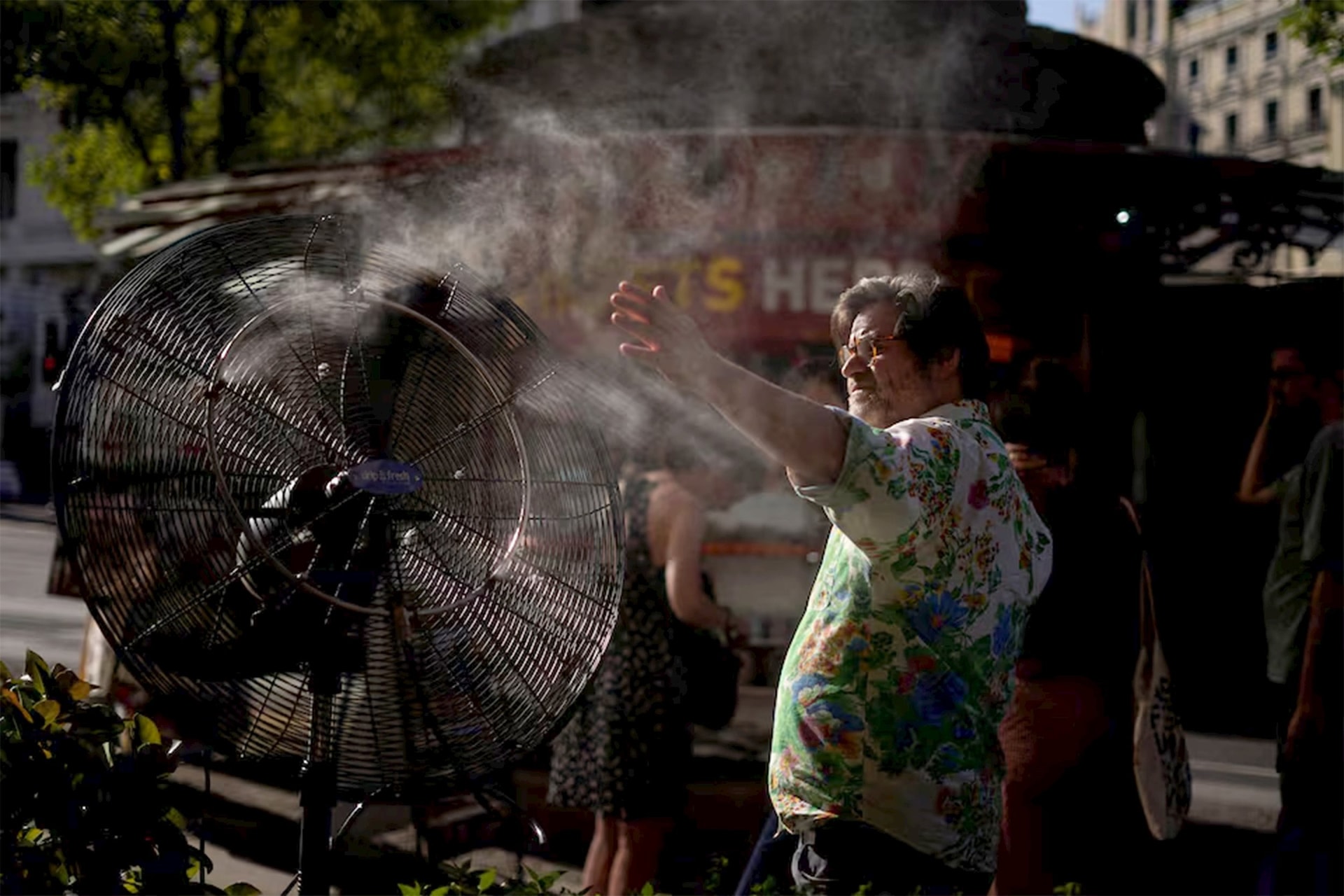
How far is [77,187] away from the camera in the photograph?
7.33 meters

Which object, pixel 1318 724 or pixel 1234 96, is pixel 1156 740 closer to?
pixel 1318 724

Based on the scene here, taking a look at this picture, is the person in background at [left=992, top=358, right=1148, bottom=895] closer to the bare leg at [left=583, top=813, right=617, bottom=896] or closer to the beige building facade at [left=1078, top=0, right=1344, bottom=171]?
the bare leg at [left=583, top=813, right=617, bottom=896]

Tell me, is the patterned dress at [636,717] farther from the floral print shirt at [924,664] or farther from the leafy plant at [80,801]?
the leafy plant at [80,801]

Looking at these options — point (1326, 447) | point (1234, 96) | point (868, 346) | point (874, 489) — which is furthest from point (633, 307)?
point (1234, 96)

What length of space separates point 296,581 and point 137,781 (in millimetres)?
362

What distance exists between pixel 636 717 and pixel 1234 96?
164 feet

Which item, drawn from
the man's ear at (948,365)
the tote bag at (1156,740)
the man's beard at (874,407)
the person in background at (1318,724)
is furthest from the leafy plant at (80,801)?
the person in background at (1318,724)

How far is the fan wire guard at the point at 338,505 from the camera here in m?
1.92

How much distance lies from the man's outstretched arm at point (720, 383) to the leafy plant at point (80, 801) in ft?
2.98

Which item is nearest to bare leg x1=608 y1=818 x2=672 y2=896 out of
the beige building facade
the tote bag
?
the tote bag

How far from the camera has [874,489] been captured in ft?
6.64

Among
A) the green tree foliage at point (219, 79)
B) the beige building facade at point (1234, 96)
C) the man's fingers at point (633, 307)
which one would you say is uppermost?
the beige building facade at point (1234, 96)

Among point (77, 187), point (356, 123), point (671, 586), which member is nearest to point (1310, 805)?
point (671, 586)

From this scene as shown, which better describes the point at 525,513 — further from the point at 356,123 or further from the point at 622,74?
the point at 356,123
